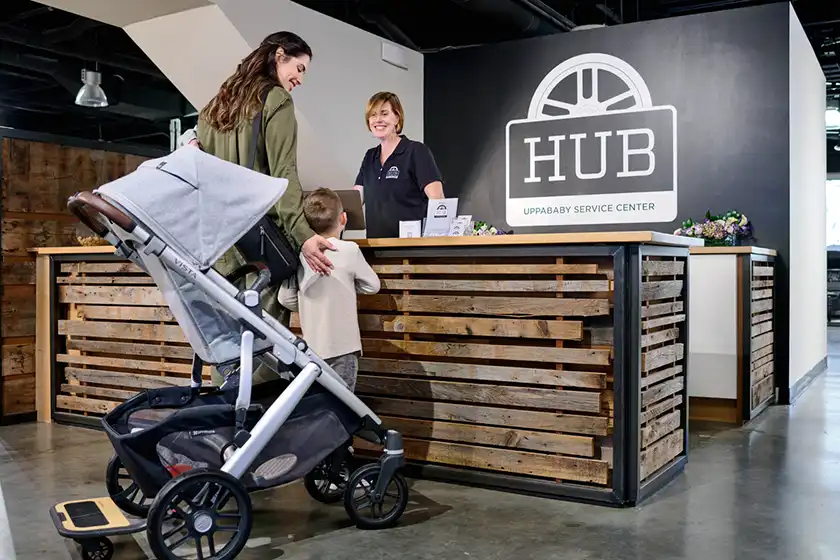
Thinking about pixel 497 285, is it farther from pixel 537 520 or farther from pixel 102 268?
pixel 102 268

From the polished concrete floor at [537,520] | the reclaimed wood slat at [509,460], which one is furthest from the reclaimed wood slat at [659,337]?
the polished concrete floor at [537,520]

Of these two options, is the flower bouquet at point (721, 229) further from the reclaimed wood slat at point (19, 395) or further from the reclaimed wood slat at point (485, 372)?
the reclaimed wood slat at point (19, 395)

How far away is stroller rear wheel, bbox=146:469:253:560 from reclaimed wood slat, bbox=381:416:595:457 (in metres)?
1.19

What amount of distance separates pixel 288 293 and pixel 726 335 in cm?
324

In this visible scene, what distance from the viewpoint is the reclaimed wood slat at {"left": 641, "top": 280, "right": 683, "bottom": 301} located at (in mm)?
3271

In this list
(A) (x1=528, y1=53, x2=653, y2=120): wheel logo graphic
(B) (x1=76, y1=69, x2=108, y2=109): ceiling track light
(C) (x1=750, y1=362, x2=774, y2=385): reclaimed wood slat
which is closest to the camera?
(C) (x1=750, y1=362, x2=774, y2=385): reclaimed wood slat

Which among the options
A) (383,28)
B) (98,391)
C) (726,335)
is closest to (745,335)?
(726,335)

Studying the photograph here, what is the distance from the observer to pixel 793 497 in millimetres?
3338

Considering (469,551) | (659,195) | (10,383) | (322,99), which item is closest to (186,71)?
(322,99)

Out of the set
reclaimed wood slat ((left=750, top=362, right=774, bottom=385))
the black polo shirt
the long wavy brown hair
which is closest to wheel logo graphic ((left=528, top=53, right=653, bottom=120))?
reclaimed wood slat ((left=750, top=362, right=774, bottom=385))

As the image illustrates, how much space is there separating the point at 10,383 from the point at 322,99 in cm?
283

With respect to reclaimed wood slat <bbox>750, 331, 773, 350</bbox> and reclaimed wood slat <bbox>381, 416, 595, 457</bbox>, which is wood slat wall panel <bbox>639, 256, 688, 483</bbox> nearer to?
reclaimed wood slat <bbox>381, 416, 595, 457</bbox>

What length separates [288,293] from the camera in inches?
124

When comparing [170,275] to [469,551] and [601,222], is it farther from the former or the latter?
[601,222]
